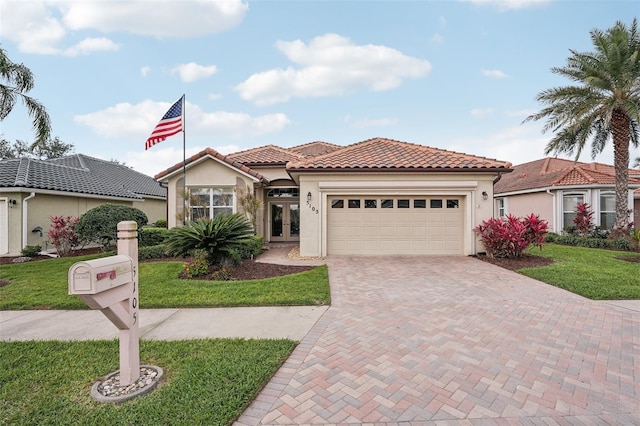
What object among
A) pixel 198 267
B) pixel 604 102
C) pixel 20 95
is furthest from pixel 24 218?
pixel 604 102

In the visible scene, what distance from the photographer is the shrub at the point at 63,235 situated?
40.8 feet

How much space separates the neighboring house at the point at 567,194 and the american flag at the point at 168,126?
2000 cm

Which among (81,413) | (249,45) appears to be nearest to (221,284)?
(81,413)

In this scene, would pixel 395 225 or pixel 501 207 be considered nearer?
pixel 395 225

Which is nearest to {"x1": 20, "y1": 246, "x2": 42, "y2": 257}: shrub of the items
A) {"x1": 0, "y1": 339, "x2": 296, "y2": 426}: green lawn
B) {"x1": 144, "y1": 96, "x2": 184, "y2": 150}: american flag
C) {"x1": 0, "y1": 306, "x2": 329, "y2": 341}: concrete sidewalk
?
{"x1": 144, "y1": 96, "x2": 184, "y2": 150}: american flag

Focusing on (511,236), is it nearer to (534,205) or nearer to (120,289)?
(120,289)

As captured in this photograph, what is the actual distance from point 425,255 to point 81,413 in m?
11.3

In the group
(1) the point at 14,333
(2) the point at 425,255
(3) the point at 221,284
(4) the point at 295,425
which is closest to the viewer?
(4) the point at 295,425

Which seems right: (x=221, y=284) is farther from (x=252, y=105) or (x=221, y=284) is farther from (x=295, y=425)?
(x=252, y=105)

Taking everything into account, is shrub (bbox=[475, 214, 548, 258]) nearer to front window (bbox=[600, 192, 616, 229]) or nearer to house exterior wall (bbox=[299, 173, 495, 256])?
house exterior wall (bbox=[299, 173, 495, 256])

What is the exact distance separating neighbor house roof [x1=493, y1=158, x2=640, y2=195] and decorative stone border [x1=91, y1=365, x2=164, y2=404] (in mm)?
21168

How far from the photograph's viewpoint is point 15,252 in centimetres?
1298

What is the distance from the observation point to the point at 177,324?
4.98 m

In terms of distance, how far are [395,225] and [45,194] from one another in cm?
1627
